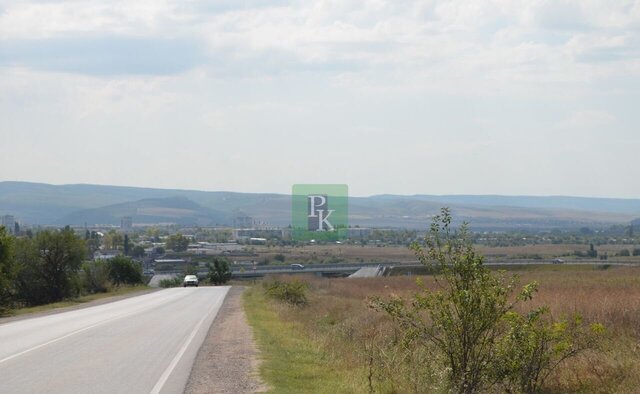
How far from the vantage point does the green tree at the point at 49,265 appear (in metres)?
63.9

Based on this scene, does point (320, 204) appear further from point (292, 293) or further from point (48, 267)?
point (292, 293)

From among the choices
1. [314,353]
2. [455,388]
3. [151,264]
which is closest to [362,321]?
[314,353]

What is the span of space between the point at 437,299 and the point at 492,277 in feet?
2.64

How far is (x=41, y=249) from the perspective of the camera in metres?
65.4

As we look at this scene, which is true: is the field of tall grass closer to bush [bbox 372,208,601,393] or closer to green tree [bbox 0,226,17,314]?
bush [bbox 372,208,601,393]

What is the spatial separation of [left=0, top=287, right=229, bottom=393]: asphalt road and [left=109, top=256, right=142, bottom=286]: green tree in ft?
173

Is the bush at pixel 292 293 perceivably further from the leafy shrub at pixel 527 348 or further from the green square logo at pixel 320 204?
the green square logo at pixel 320 204

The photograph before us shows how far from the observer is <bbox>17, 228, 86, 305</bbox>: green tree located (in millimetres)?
63934

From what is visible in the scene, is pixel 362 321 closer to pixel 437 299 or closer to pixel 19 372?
pixel 19 372

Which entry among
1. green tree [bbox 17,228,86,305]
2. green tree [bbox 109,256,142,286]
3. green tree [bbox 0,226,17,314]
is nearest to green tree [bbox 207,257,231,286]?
green tree [bbox 109,256,142,286]

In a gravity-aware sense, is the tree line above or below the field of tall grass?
below

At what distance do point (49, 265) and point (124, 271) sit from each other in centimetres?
2262

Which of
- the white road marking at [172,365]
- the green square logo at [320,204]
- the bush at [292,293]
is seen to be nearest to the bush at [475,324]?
the white road marking at [172,365]

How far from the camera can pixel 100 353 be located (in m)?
19.9
